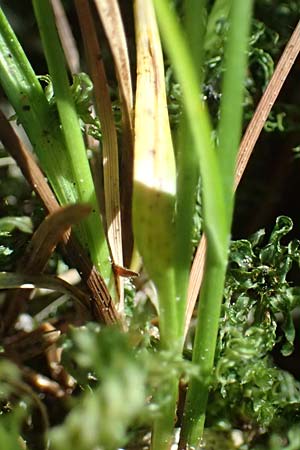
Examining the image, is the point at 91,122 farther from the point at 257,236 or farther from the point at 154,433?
the point at 154,433

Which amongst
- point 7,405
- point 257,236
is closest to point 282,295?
point 257,236

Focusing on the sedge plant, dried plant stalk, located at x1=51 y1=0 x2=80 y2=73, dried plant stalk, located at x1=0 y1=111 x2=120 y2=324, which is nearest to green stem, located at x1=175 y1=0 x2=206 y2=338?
the sedge plant

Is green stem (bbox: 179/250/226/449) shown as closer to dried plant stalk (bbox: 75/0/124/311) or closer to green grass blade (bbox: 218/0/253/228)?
green grass blade (bbox: 218/0/253/228)

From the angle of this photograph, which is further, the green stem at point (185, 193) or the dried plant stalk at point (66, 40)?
the dried plant stalk at point (66, 40)

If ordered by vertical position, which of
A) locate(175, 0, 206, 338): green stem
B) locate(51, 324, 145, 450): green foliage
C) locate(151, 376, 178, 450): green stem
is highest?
locate(175, 0, 206, 338): green stem

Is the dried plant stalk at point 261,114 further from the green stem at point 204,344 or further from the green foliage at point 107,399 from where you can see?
the green foliage at point 107,399

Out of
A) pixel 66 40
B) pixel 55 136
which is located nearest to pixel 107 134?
pixel 55 136

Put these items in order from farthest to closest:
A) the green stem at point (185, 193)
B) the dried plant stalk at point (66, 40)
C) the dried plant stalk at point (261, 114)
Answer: the dried plant stalk at point (66, 40)
the dried plant stalk at point (261, 114)
the green stem at point (185, 193)

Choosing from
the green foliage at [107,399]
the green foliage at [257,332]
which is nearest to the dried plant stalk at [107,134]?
the green foliage at [257,332]

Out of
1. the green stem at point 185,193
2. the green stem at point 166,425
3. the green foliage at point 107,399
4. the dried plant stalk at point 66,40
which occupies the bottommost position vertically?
the green stem at point 166,425

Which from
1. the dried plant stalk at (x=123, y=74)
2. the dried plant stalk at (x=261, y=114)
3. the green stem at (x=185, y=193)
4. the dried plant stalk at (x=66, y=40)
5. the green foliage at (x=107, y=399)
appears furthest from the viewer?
the dried plant stalk at (x=66, y=40)

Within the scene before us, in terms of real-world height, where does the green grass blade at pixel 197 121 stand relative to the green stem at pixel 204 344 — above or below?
above
